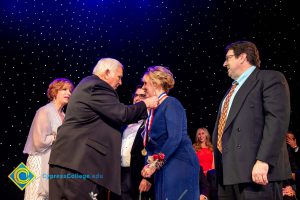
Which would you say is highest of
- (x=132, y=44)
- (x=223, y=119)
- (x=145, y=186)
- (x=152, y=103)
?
(x=132, y=44)

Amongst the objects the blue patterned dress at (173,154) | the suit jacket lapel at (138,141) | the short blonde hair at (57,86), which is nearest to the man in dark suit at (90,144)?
the blue patterned dress at (173,154)

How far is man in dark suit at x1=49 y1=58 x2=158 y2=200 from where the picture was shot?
8.77ft

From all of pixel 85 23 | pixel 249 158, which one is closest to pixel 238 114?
pixel 249 158

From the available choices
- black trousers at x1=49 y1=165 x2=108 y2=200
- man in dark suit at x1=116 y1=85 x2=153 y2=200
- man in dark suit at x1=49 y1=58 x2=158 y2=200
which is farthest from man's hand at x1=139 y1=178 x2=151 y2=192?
black trousers at x1=49 y1=165 x2=108 y2=200

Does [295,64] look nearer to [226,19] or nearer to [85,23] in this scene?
[226,19]

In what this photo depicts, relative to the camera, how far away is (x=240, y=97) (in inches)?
100

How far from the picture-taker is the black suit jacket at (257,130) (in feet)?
7.71

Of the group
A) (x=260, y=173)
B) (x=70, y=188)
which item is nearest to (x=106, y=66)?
(x=70, y=188)

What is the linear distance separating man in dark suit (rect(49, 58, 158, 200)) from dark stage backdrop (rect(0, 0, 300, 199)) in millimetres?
3273

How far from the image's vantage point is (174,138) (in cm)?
310

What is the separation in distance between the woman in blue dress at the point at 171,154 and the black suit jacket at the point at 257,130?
64cm

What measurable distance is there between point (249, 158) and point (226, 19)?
4.40 m

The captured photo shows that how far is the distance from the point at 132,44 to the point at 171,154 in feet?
11.6

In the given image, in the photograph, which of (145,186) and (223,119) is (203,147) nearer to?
(145,186)
